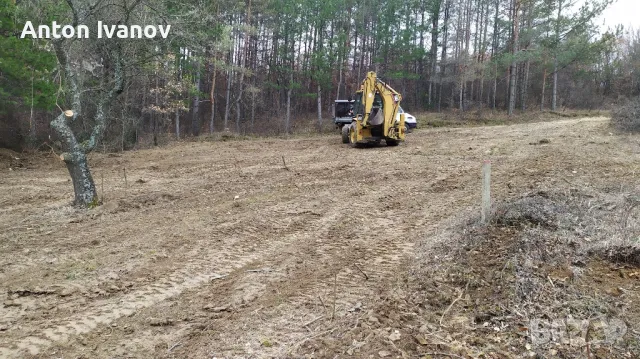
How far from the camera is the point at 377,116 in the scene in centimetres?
1435

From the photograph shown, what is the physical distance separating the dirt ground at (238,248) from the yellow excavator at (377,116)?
3134 mm

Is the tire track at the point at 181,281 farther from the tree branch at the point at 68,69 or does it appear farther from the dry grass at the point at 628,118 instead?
the dry grass at the point at 628,118

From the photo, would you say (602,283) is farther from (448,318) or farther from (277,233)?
(277,233)

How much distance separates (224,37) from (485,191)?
13.8 meters

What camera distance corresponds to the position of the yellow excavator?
46.0 ft

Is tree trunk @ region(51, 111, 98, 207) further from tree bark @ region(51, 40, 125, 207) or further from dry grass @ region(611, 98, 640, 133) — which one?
dry grass @ region(611, 98, 640, 133)

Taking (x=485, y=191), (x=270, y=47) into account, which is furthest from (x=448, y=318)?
(x=270, y=47)

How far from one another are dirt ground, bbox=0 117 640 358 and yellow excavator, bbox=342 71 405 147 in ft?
10.3

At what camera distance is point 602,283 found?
3254 millimetres

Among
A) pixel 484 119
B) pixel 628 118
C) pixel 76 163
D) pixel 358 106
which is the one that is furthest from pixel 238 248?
pixel 484 119

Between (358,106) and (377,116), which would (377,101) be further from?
(358,106)

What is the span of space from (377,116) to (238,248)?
10.2 meters

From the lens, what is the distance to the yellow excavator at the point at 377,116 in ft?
46.0

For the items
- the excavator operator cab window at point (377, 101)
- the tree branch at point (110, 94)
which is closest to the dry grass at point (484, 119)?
the excavator operator cab window at point (377, 101)
